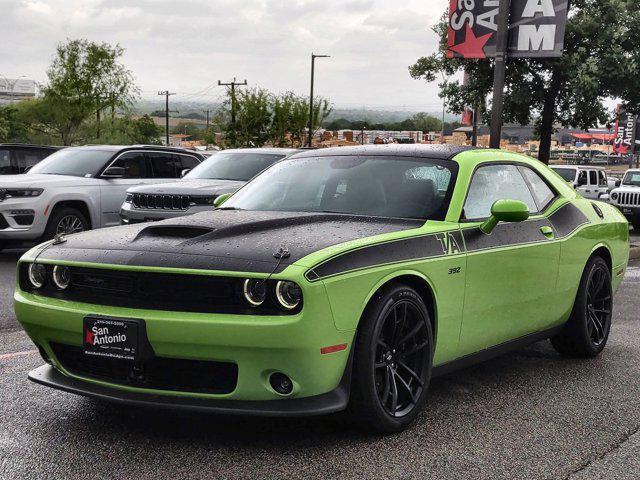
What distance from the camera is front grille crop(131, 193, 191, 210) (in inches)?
467

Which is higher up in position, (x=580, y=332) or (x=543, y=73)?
(x=543, y=73)

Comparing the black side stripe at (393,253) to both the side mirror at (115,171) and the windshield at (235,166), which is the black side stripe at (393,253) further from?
the side mirror at (115,171)

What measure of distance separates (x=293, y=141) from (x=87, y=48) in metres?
13.7

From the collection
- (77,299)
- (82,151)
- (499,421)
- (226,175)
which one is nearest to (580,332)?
(499,421)

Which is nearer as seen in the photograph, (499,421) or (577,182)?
(499,421)

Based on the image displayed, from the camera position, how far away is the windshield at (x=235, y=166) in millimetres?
12703

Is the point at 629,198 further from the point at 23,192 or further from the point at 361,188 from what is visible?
the point at 361,188

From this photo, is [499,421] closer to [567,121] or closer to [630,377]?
[630,377]

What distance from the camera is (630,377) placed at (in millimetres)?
5980

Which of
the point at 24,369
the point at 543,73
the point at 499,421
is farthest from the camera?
the point at 543,73

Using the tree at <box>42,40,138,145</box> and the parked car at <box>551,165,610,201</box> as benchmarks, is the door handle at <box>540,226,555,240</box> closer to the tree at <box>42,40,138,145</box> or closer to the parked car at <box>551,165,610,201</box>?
the parked car at <box>551,165,610,201</box>

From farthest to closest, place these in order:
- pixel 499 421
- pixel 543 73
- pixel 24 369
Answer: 1. pixel 543 73
2. pixel 24 369
3. pixel 499 421

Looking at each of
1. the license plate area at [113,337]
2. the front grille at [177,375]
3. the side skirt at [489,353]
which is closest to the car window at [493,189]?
the side skirt at [489,353]

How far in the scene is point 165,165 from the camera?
14492mm
